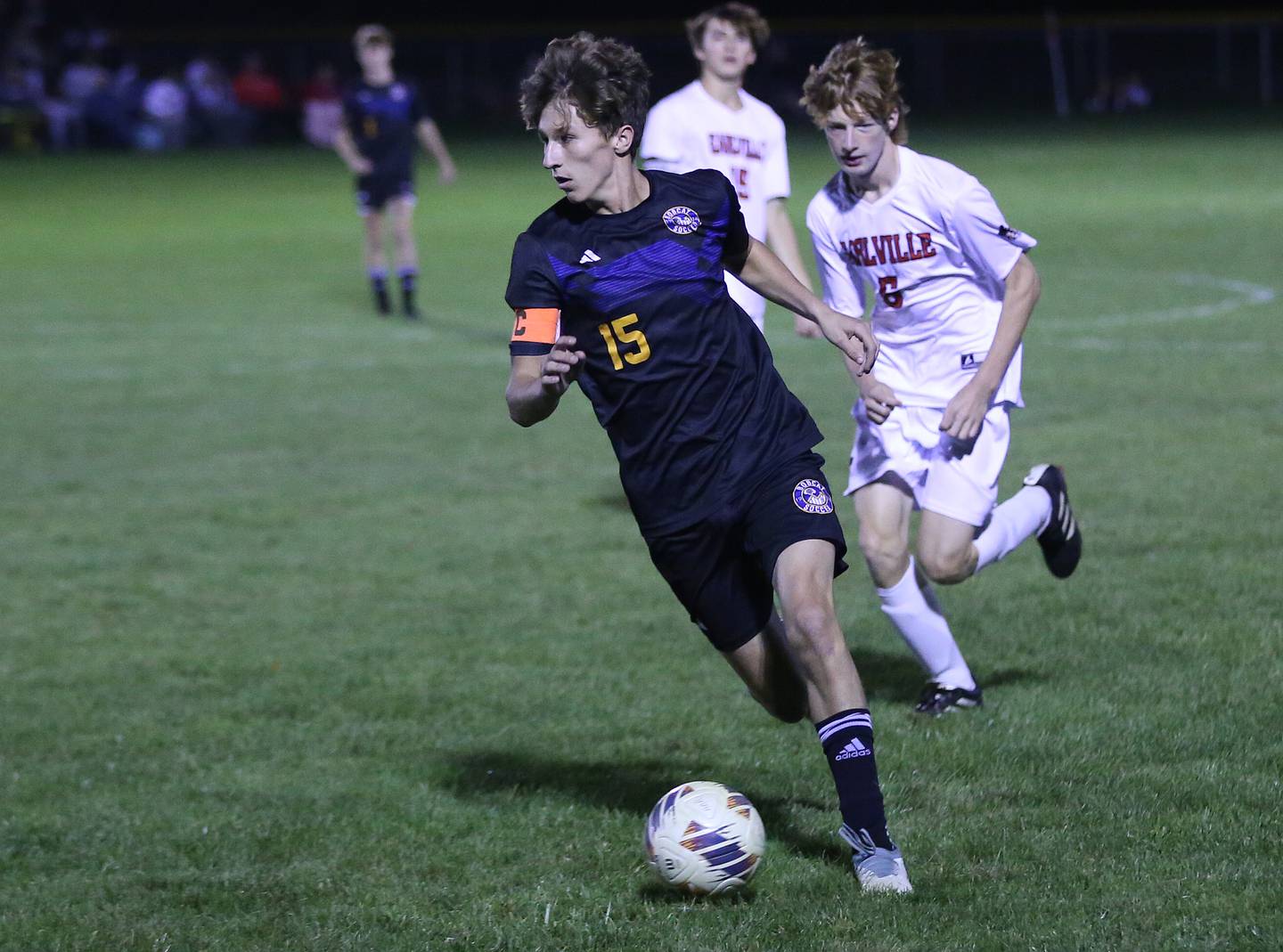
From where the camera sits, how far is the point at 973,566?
600 centimetres

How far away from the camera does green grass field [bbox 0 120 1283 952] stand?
15.0ft

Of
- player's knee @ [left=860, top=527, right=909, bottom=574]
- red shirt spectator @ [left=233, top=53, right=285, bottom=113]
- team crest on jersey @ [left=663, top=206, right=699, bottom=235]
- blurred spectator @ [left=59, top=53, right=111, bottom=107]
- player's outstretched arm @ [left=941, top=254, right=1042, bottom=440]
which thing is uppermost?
team crest on jersey @ [left=663, top=206, right=699, bottom=235]

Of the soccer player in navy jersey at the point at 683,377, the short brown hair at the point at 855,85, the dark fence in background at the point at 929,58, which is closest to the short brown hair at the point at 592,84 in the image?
the soccer player in navy jersey at the point at 683,377

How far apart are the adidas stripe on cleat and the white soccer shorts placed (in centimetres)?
167

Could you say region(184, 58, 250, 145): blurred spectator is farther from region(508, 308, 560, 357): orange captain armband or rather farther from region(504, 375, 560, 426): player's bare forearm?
region(504, 375, 560, 426): player's bare forearm

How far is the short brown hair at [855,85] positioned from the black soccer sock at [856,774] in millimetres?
2045

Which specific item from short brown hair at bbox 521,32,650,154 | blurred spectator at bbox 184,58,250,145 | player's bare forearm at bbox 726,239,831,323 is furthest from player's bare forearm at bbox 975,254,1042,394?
blurred spectator at bbox 184,58,250,145

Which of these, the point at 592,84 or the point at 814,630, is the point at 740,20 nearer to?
the point at 592,84

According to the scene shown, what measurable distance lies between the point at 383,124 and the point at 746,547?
12.9m

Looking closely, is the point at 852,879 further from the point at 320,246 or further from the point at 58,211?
the point at 58,211

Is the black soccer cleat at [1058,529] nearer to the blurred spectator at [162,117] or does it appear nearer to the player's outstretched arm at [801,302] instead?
the player's outstretched arm at [801,302]

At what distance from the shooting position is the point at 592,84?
4.57 meters

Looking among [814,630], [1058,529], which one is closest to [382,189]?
[1058,529]

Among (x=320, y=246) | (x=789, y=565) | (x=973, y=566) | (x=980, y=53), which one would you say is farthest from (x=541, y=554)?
(x=980, y=53)
